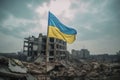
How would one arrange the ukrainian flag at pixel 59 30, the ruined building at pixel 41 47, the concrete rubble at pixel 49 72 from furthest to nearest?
the ruined building at pixel 41 47, the concrete rubble at pixel 49 72, the ukrainian flag at pixel 59 30

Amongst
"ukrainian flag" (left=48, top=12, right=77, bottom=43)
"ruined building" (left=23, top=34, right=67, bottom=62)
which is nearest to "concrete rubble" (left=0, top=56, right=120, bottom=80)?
"ukrainian flag" (left=48, top=12, right=77, bottom=43)

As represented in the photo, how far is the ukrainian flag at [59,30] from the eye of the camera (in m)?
10.4

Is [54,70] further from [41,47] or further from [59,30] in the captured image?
[41,47]

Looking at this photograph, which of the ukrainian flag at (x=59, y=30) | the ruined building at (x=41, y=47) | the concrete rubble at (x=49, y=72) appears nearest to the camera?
the ukrainian flag at (x=59, y=30)

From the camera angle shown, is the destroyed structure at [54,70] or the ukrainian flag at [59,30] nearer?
the ukrainian flag at [59,30]

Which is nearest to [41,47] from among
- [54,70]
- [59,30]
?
[54,70]

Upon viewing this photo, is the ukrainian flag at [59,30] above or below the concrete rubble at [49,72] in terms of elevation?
above

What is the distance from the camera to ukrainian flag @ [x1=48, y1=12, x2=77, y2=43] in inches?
409

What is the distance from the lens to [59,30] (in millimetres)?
10961

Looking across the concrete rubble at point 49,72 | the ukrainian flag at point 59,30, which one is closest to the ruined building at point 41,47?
the concrete rubble at point 49,72

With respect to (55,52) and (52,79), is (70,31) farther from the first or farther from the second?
(55,52)

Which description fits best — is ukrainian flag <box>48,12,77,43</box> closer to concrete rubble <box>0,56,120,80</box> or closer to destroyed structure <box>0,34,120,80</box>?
destroyed structure <box>0,34,120,80</box>

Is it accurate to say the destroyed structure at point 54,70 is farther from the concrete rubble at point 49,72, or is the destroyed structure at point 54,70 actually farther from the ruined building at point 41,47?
the ruined building at point 41,47

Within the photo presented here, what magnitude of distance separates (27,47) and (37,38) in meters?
3.78
